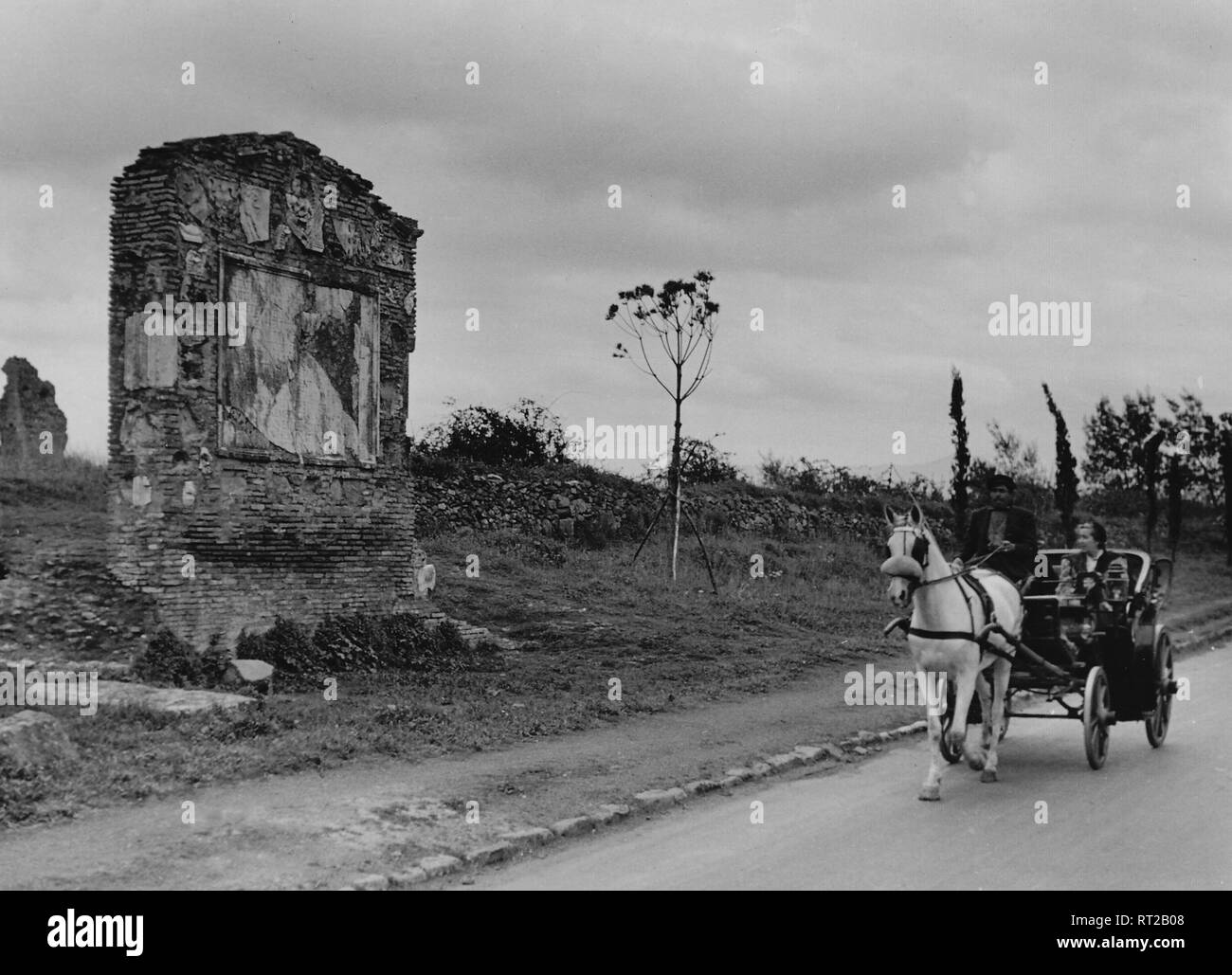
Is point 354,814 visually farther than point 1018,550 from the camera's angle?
No

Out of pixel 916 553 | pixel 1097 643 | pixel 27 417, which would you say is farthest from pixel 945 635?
pixel 27 417

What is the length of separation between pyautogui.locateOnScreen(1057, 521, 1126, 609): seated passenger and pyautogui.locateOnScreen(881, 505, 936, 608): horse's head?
2.64 meters

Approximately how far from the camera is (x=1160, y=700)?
464 inches

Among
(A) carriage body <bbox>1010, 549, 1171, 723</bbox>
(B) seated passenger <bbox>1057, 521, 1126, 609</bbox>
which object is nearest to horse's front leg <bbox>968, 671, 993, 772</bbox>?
(A) carriage body <bbox>1010, 549, 1171, 723</bbox>

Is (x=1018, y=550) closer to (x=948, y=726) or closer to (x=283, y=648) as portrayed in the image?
(x=948, y=726)

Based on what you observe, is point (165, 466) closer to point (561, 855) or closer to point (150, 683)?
point (150, 683)

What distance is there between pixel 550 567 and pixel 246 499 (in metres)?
12.3

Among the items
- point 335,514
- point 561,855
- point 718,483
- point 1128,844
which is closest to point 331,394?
point 335,514

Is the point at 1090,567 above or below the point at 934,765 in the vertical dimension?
above

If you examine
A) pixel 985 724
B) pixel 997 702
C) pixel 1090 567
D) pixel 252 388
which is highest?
pixel 252 388

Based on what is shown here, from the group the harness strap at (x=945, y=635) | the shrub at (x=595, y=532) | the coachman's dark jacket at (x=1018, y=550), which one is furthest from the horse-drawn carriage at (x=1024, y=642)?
the shrub at (x=595, y=532)

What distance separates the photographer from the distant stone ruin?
96.0ft

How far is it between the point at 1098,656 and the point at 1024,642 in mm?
639

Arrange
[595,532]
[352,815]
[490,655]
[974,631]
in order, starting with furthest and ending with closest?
[595,532] → [490,655] → [974,631] → [352,815]
